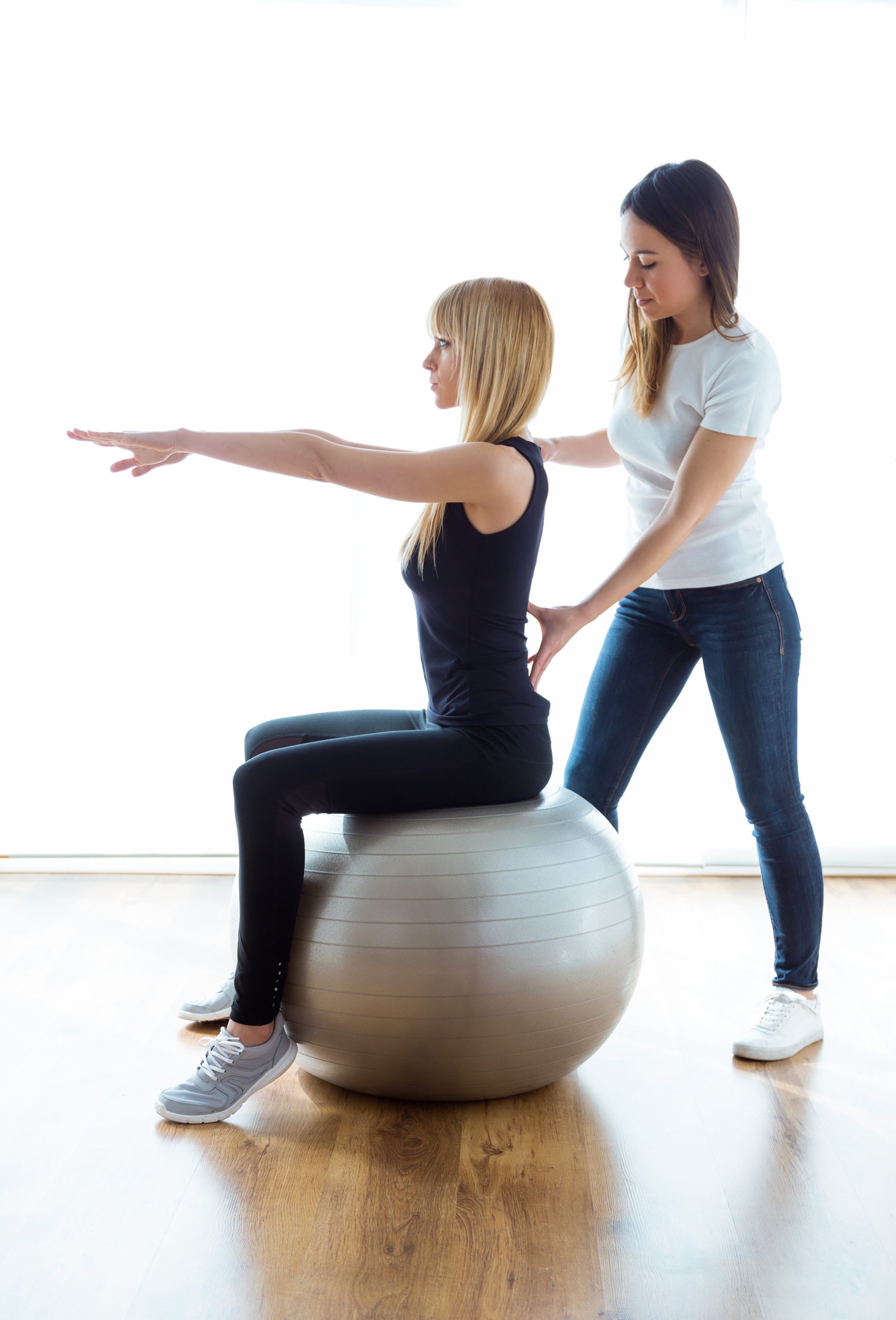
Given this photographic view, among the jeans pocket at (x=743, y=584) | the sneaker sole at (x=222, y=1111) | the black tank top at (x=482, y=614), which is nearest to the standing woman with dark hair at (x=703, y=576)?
the jeans pocket at (x=743, y=584)

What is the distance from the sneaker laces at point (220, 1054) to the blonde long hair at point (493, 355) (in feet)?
2.64

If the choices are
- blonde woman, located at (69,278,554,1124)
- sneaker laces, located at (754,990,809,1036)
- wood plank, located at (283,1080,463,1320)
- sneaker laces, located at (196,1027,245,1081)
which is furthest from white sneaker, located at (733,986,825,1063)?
sneaker laces, located at (196,1027,245,1081)

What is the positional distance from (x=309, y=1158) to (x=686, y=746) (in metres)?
1.78

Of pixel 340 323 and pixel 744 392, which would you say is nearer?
pixel 744 392

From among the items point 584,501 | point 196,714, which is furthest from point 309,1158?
point 584,501

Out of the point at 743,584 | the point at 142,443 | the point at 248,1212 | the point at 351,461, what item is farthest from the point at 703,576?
the point at 248,1212

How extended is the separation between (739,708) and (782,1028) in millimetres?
609

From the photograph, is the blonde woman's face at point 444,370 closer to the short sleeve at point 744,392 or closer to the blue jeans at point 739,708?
the short sleeve at point 744,392

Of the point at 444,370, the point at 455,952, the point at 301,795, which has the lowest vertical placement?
the point at 455,952

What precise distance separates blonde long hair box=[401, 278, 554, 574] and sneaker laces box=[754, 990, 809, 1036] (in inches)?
42.8

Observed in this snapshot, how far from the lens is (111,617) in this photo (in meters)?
3.12

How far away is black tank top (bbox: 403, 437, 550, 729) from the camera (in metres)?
1.79

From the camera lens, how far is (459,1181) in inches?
64.8

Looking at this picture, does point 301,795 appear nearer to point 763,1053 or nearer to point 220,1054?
point 220,1054
